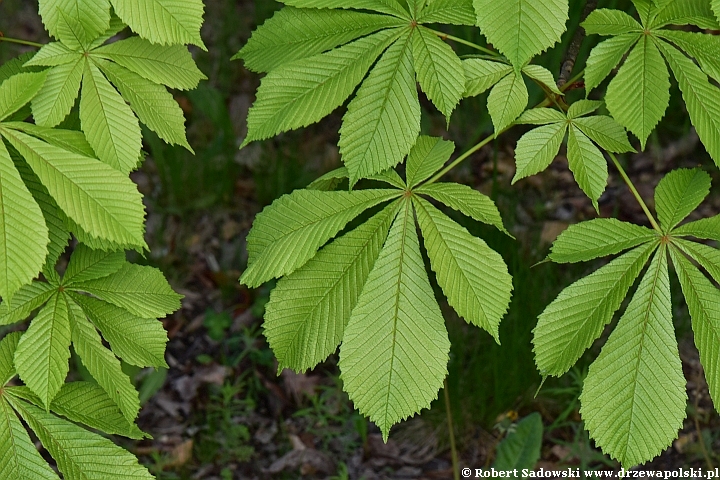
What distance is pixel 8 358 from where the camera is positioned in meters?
1.07

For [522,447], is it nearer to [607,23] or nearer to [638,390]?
[638,390]

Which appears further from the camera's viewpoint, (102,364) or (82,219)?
(102,364)

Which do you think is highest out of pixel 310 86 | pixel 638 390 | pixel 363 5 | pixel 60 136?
pixel 363 5

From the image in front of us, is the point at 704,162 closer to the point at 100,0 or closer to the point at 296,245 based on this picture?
the point at 296,245

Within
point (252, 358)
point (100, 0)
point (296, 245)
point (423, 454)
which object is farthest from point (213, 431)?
point (100, 0)

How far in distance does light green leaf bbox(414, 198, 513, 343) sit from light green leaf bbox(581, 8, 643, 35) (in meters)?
0.35

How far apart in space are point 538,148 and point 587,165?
0.08 metres

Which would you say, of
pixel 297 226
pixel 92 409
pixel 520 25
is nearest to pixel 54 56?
pixel 297 226

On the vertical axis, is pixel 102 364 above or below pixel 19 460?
above

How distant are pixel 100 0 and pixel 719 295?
38.9 inches

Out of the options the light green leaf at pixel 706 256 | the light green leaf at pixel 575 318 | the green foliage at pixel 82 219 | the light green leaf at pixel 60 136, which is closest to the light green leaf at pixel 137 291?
the green foliage at pixel 82 219

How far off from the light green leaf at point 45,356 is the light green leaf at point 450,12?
729 mm

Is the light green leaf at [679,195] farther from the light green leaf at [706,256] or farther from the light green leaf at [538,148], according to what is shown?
the light green leaf at [538,148]

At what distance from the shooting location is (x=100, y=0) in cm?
98
